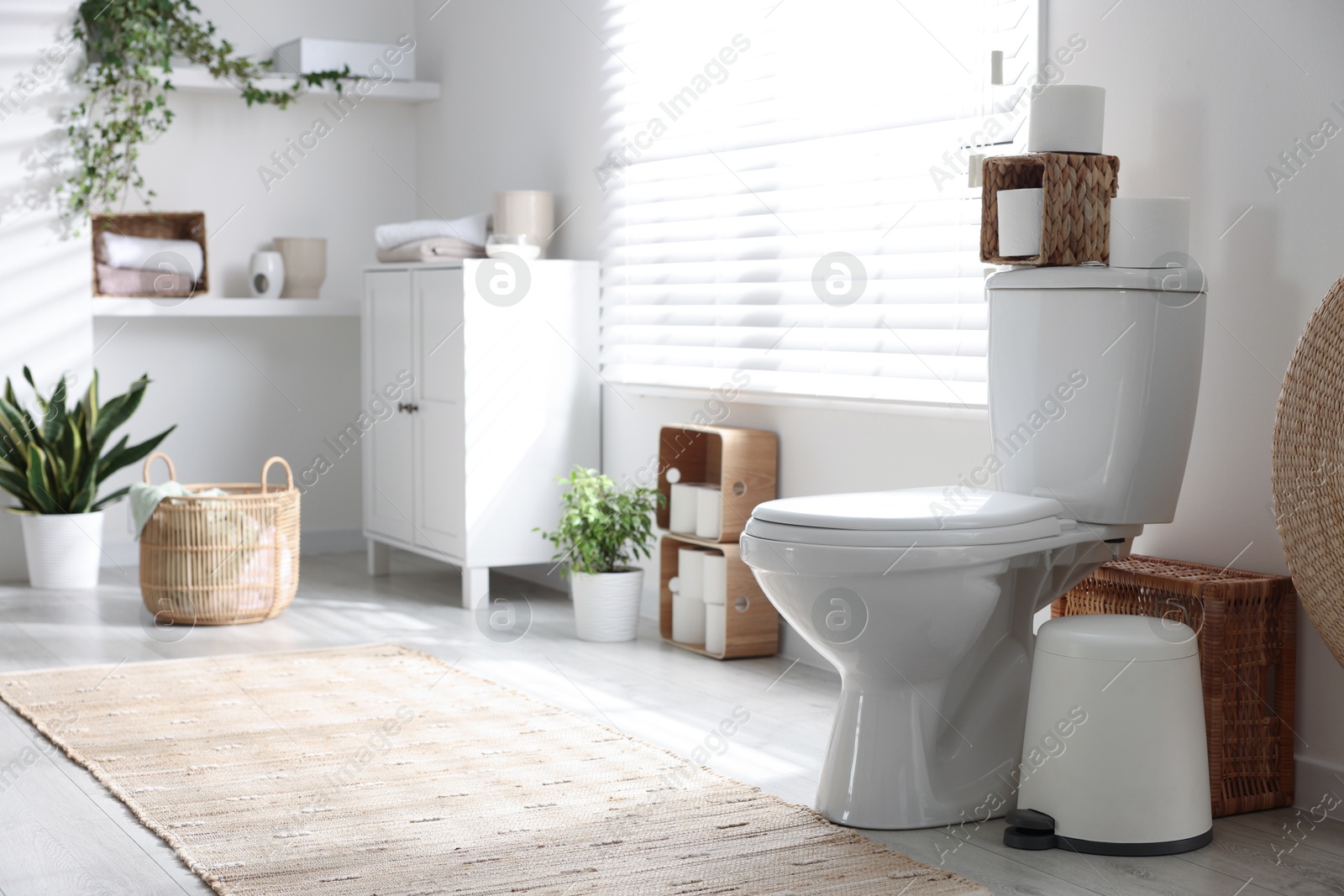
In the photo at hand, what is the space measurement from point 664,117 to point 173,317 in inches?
78.1

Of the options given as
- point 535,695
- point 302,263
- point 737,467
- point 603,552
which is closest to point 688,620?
point 603,552

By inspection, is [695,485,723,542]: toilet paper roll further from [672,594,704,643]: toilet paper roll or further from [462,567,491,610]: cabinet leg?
[462,567,491,610]: cabinet leg

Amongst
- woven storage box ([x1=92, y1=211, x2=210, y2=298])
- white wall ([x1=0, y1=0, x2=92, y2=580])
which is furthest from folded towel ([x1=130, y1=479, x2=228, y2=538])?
woven storage box ([x1=92, y1=211, x2=210, y2=298])

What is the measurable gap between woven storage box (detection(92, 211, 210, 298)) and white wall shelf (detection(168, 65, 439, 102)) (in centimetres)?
40

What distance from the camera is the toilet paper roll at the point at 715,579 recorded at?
3381 millimetres

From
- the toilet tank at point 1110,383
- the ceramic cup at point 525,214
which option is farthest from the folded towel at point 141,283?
the toilet tank at point 1110,383

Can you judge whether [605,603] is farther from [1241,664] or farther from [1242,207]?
[1242,207]

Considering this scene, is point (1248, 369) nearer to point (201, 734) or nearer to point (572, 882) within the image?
point (572, 882)

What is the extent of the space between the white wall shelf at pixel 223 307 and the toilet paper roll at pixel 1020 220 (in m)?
2.86

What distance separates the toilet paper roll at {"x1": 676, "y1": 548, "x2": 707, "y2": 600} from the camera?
3.49 metres

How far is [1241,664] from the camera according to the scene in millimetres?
2305

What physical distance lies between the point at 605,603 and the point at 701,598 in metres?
0.27

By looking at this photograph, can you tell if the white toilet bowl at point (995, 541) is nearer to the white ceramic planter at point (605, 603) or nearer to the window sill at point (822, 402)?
the window sill at point (822, 402)

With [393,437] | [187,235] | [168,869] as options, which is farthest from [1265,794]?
[187,235]
